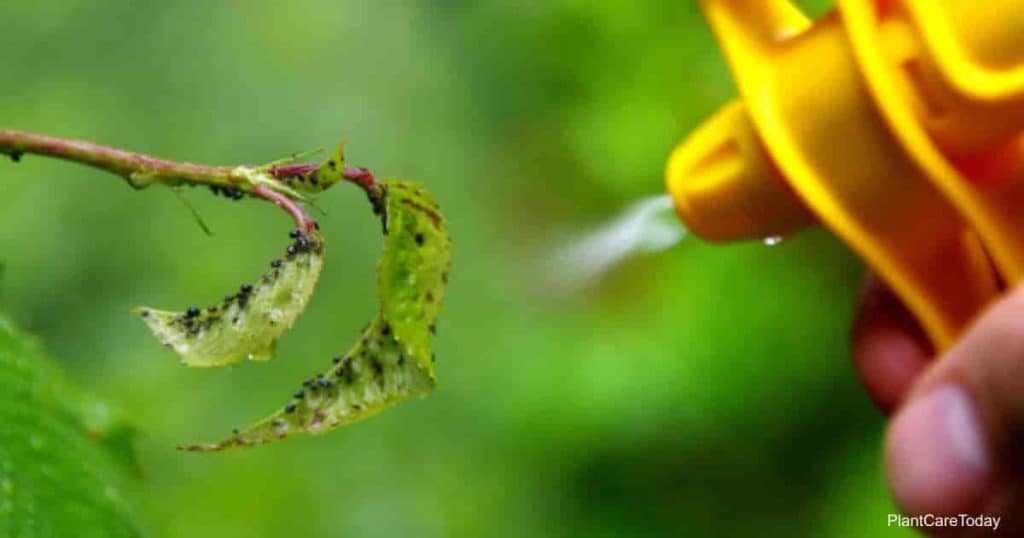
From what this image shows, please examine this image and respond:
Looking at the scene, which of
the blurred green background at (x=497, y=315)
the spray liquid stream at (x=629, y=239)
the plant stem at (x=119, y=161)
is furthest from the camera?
the blurred green background at (x=497, y=315)

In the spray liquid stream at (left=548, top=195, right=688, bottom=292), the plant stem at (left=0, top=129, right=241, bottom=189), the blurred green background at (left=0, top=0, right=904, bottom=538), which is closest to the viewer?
the plant stem at (left=0, top=129, right=241, bottom=189)

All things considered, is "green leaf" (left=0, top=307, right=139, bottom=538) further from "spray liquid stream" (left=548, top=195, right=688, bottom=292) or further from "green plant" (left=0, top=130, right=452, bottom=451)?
"spray liquid stream" (left=548, top=195, right=688, bottom=292)

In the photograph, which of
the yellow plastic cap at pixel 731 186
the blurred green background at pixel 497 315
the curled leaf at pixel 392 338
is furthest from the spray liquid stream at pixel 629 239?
the blurred green background at pixel 497 315

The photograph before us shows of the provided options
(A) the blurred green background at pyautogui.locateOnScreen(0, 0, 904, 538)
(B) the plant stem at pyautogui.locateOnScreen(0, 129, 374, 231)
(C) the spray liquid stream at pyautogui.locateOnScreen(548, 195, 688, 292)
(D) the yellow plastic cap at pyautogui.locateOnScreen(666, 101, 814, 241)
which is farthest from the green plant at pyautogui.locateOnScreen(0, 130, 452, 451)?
(A) the blurred green background at pyautogui.locateOnScreen(0, 0, 904, 538)

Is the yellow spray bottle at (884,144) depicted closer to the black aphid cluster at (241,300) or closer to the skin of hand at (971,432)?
the skin of hand at (971,432)

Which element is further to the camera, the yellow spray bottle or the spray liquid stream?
the spray liquid stream

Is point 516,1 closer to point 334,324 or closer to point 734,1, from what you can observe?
point 334,324

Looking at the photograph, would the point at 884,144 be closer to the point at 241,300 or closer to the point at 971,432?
the point at 971,432
